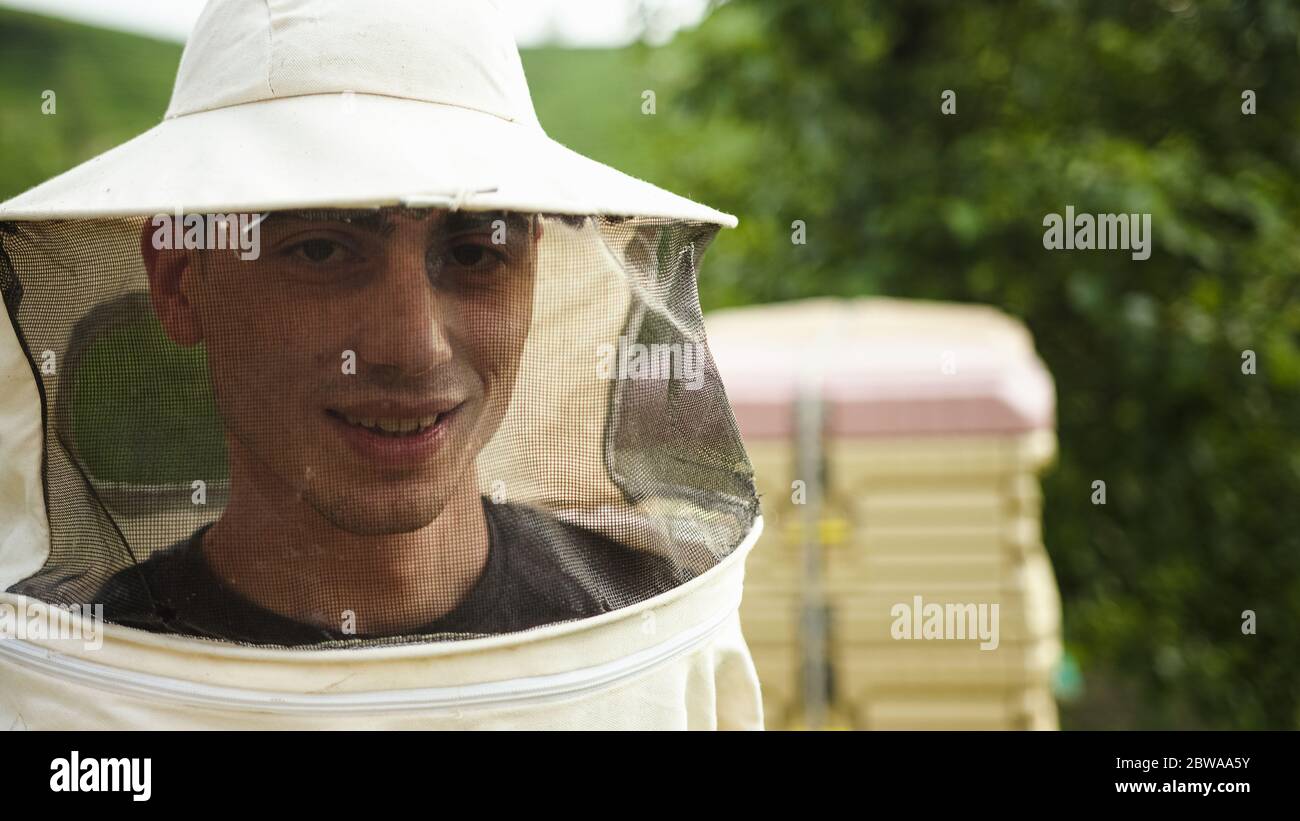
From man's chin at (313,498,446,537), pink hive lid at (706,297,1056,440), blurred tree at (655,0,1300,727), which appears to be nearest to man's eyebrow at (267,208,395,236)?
man's chin at (313,498,446,537)

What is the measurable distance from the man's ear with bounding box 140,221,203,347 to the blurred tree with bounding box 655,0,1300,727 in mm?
3897

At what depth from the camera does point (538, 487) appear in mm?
1463

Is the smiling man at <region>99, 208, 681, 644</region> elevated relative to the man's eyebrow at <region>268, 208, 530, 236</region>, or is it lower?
lower

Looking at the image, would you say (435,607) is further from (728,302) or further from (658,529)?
(728,302)

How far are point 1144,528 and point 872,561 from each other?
2.18 meters

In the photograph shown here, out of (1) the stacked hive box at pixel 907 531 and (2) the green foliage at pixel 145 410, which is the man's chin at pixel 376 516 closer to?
(2) the green foliage at pixel 145 410

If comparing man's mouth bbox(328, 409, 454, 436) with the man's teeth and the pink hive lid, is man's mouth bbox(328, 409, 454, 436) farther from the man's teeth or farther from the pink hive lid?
the pink hive lid

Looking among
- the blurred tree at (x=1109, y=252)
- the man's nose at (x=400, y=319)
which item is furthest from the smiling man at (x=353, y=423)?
the blurred tree at (x=1109, y=252)

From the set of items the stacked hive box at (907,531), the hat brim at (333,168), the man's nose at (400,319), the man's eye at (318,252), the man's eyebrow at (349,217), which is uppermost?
the hat brim at (333,168)

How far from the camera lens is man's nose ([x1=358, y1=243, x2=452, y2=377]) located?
125 cm

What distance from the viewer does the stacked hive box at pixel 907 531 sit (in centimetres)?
362

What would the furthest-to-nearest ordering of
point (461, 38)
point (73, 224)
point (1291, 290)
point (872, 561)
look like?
point (1291, 290)
point (872, 561)
point (461, 38)
point (73, 224)

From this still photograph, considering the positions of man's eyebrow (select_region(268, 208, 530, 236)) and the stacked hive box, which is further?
the stacked hive box

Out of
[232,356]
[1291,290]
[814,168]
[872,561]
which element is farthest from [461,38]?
[1291,290]
